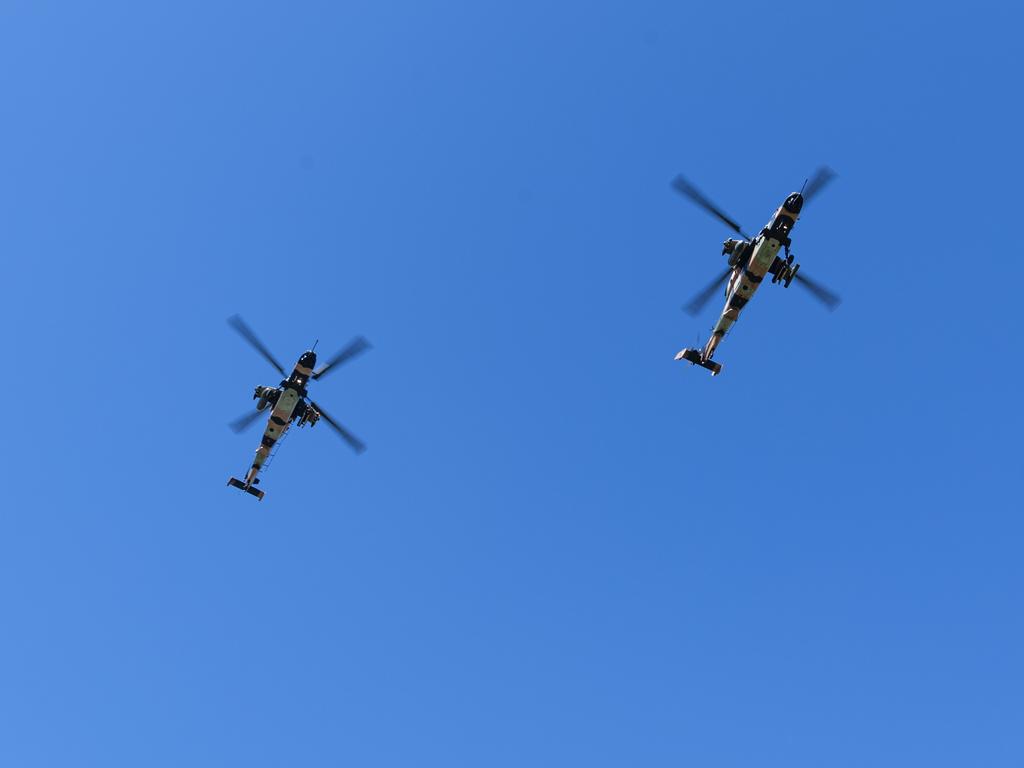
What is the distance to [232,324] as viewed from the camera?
221 ft

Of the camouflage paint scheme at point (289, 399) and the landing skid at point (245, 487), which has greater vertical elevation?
the camouflage paint scheme at point (289, 399)

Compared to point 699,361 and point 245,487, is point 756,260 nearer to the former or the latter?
point 699,361

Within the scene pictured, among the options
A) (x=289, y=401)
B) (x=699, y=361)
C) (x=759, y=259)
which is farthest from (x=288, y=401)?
(x=759, y=259)

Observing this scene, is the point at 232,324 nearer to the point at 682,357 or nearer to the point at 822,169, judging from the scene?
the point at 682,357

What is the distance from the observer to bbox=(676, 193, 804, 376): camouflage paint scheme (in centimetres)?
5994

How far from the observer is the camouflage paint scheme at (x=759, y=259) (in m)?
59.9

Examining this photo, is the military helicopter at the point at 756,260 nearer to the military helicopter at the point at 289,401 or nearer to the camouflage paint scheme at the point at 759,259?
the camouflage paint scheme at the point at 759,259

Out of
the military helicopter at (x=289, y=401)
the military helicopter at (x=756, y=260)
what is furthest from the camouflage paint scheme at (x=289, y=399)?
the military helicopter at (x=756, y=260)

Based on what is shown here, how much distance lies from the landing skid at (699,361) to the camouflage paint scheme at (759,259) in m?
4.48

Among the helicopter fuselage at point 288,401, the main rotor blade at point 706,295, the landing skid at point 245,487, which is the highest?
Result: the main rotor blade at point 706,295

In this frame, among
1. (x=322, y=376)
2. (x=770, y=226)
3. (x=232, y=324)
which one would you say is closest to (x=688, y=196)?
(x=770, y=226)

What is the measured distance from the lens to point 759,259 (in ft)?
200

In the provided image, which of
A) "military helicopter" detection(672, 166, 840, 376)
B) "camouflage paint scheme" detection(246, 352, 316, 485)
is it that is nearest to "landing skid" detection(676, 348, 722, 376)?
"military helicopter" detection(672, 166, 840, 376)

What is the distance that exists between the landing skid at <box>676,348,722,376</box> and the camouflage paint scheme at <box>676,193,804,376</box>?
448 centimetres
